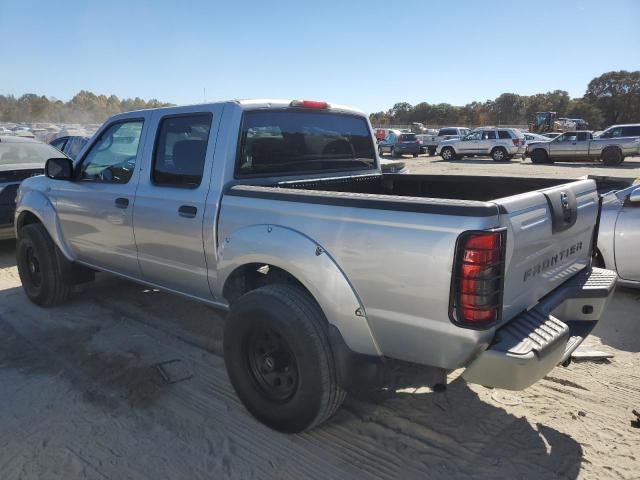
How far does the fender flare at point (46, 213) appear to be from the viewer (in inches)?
185

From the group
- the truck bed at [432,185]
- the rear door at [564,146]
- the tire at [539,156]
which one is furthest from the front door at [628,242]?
the tire at [539,156]

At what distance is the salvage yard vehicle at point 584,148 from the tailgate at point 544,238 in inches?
890

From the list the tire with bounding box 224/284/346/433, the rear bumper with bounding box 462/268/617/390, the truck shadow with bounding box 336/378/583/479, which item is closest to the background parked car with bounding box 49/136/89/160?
the tire with bounding box 224/284/346/433

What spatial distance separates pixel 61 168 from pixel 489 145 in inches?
1038

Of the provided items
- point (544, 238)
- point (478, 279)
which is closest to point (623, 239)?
point (544, 238)

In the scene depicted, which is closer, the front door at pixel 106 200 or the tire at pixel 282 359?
the tire at pixel 282 359

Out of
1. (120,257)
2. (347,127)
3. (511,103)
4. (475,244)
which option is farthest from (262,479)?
(511,103)

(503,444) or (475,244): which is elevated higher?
(475,244)

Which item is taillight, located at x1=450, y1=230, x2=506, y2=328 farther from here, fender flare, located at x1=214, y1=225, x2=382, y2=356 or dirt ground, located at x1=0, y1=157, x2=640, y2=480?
dirt ground, located at x1=0, y1=157, x2=640, y2=480

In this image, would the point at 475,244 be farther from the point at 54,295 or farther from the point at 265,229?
the point at 54,295

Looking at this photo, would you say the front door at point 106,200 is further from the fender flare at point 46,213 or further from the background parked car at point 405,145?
the background parked car at point 405,145

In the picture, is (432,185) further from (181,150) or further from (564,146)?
(564,146)

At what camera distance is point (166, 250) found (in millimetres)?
3596

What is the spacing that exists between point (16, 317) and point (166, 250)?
2.33m
